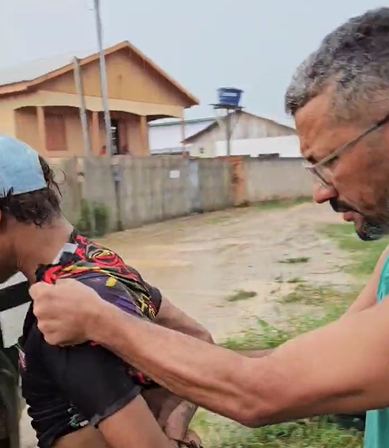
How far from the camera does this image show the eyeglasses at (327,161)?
1.35 meters

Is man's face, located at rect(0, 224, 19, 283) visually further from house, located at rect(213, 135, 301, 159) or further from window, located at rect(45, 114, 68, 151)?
house, located at rect(213, 135, 301, 159)

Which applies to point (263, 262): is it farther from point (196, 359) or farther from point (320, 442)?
point (196, 359)

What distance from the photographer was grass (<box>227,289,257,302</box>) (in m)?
8.04

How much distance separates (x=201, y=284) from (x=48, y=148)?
40.3ft

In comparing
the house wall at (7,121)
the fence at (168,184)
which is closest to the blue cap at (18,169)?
the fence at (168,184)

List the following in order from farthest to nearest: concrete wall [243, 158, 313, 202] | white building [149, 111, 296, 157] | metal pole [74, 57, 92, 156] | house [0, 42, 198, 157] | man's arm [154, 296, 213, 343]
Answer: white building [149, 111, 296, 157] → concrete wall [243, 158, 313, 202] → house [0, 42, 198, 157] → metal pole [74, 57, 92, 156] → man's arm [154, 296, 213, 343]

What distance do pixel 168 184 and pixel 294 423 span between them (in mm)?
14758

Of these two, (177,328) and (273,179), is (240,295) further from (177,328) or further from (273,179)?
(273,179)


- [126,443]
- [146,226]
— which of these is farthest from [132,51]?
[126,443]

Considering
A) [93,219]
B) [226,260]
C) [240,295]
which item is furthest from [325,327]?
[93,219]

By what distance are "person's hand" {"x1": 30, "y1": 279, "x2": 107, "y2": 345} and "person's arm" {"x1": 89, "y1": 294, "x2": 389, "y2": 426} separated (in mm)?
26

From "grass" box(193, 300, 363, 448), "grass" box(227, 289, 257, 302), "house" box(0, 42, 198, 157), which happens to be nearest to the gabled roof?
"house" box(0, 42, 198, 157)

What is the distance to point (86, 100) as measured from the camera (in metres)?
20.6

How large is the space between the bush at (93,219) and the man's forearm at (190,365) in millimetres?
13152
